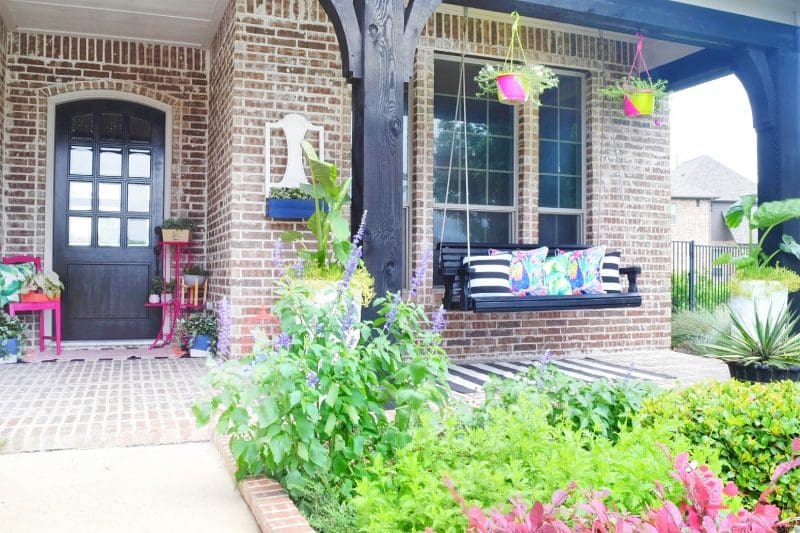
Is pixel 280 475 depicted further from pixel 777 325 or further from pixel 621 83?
pixel 621 83

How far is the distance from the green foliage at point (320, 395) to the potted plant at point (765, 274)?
3.81 m

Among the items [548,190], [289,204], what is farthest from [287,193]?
[548,190]

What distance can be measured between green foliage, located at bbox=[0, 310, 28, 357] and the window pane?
4597mm

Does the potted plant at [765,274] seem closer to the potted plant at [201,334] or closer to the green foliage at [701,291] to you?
the green foliage at [701,291]

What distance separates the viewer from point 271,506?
208cm

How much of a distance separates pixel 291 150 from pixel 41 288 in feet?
7.99

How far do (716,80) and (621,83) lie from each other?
0.97m

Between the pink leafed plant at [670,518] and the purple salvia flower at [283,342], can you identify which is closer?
the pink leafed plant at [670,518]

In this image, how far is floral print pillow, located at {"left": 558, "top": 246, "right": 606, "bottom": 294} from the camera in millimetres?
5488

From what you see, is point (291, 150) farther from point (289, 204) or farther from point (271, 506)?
point (271, 506)

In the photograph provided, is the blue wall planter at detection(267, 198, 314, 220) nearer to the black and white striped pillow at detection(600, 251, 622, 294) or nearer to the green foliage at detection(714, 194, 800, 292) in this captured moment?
the black and white striped pillow at detection(600, 251, 622, 294)

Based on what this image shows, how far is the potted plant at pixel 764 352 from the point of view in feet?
13.6

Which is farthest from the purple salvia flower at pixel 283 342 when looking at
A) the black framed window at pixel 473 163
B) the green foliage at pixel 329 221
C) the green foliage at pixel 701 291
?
the green foliage at pixel 701 291

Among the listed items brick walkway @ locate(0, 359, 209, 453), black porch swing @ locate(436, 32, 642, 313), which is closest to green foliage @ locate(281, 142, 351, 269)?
brick walkway @ locate(0, 359, 209, 453)
